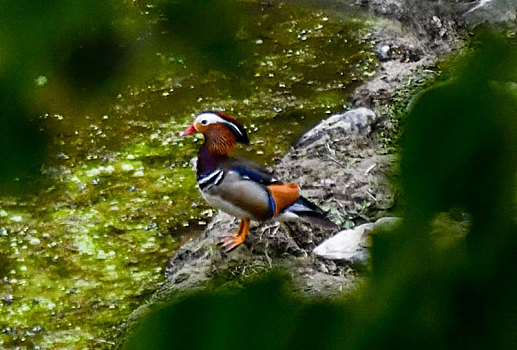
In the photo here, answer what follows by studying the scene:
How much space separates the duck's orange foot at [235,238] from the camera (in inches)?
138

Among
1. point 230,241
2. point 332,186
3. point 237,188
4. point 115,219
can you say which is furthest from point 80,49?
point 115,219

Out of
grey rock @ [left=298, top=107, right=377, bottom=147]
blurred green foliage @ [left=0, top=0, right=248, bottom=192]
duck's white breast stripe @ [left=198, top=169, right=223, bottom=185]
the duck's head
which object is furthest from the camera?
grey rock @ [left=298, top=107, right=377, bottom=147]

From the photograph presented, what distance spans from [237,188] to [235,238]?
0.25 metres

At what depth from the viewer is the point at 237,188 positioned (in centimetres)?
339

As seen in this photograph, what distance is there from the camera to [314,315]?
42 cm

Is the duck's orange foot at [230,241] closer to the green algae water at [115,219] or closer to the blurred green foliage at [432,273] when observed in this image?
the green algae water at [115,219]

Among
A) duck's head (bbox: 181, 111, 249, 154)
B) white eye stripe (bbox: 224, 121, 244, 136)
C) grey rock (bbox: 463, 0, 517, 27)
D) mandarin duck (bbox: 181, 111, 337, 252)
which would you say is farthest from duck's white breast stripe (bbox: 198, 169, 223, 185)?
grey rock (bbox: 463, 0, 517, 27)

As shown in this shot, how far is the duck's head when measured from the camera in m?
3.55

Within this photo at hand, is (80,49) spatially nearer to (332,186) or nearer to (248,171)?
(248,171)

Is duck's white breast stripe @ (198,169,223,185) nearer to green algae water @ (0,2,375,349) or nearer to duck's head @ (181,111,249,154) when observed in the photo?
duck's head @ (181,111,249,154)

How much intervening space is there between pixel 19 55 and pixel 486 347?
0.23 m

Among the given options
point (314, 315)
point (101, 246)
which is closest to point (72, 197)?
point (101, 246)

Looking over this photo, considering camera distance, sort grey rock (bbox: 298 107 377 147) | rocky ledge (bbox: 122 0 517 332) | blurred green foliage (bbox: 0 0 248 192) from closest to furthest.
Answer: blurred green foliage (bbox: 0 0 248 192), rocky ledge (bbox: 122 0 517 332), grey rock (bbox: 298 107 377 147)

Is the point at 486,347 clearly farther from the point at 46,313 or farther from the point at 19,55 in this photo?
the point at 46,313
